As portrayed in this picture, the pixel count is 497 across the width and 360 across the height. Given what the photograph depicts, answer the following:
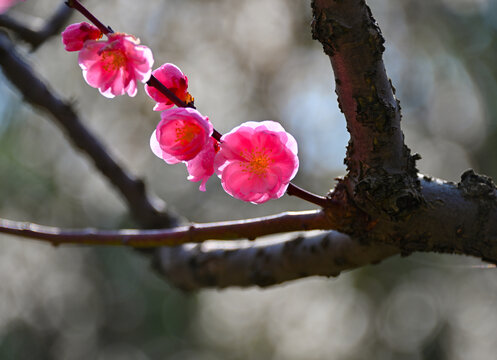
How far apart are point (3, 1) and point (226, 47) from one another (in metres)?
4.07

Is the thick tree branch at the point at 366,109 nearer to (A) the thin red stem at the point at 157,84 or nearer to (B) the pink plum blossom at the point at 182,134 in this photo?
(A) the thin red stem at the point at 157,84

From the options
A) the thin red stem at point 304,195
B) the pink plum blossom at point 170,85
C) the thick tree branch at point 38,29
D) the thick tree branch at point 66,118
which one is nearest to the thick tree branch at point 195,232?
the thin red stem at point 304,195

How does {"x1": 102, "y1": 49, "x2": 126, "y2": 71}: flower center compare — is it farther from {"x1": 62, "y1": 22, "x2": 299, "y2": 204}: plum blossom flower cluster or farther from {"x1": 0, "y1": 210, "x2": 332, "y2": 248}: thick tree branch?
{"x1": 0, "y1": 210, "x2": 332, "y2": 248}: thick tree branch

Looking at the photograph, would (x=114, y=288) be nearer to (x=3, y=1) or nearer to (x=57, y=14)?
(x=57, y=14)

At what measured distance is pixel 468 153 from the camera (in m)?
4.05

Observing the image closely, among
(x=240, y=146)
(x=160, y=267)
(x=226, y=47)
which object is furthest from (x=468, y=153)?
(x=240, y=146)

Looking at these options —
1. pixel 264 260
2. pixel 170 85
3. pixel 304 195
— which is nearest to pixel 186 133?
pixel 170 85

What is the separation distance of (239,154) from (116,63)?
0.23m

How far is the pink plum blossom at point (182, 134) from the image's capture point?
677mm

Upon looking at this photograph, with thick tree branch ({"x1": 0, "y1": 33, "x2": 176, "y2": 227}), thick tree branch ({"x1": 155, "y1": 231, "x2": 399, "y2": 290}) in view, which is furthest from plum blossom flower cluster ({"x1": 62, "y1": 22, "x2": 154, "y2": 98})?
thick tree branch ({"x1": 0, "y1": 33, "x2": 176, "y2": 227})

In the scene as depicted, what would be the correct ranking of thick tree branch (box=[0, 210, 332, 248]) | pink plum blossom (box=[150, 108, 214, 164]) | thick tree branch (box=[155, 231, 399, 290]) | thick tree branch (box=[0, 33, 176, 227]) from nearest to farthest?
pink plum blossom (box=[150, 108, 214, 164])
thick tree branch (box=[0, 210, 332, 248])
thick tree branch (box=[155, 231, 399, 290])
thick tree branch (box=[0, 33, 176, 227])

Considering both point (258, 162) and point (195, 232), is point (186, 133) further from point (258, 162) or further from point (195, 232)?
point (195, 232)

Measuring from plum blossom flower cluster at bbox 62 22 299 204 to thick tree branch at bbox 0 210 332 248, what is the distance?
0.11 m

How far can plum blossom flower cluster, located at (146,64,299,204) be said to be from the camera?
2.27 ft
